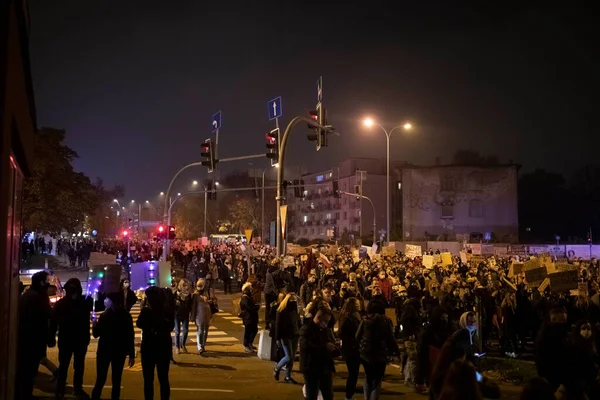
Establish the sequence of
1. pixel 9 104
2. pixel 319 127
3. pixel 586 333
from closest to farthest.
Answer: pixel 9 104 < pixel 586 333 < pixel 319 127

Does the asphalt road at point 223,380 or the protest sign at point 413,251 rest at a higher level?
the protest sign at point 413,251

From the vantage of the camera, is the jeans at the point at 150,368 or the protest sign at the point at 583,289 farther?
the protest sign at the point at 583,289

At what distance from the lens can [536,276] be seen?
14.1 metres

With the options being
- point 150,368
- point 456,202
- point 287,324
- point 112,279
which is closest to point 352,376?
point 287,324

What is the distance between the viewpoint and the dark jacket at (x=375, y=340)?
838 cm

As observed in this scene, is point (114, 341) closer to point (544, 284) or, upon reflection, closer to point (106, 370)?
point (106, 370)

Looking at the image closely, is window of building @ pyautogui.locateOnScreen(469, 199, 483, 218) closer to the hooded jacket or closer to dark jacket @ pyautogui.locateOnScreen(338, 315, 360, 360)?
dark jacket @ pyautogui.locateOnScreen(338, 315, 360, 360)

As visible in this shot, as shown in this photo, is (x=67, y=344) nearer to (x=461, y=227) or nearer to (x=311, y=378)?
(x=311, y=378)

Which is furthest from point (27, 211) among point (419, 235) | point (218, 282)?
point (419, 235)

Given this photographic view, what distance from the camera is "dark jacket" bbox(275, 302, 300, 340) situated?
33.9 ft

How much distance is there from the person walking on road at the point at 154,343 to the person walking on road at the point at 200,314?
15.9 ft

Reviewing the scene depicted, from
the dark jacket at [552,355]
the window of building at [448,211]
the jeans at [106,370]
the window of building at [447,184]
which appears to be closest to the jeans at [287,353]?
the jeans at [106,370]

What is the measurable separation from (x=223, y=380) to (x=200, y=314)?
2.70m

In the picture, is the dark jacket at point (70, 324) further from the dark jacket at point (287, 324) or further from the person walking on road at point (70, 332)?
the dark jacket at point (287, 324)
